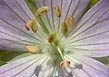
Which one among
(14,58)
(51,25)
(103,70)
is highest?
(51,25)

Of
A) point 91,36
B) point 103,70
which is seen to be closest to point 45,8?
point 91,36

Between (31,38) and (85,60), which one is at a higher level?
(31,38)

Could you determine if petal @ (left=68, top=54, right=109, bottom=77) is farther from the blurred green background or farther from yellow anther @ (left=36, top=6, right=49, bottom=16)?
yellow anther @ (left=36, top=6, right=49, bottom=16)

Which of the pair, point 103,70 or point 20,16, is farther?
point 20,16

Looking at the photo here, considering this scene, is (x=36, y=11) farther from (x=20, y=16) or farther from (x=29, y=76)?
(x=29, y=76)

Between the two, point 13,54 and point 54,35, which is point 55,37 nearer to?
point 54,35

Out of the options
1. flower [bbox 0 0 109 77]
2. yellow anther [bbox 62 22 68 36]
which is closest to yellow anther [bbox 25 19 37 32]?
flower [bbox 0 0 109 77]
